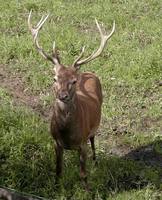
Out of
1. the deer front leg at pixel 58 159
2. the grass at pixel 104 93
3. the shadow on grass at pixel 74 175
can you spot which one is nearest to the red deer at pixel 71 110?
the deer front leg at pixel 58 159

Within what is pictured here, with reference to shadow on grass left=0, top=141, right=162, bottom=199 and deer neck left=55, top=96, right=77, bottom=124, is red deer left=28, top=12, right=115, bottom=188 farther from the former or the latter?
shadow on grass left=0, top=141, right=162, bottom=199

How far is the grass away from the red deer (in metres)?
0.40

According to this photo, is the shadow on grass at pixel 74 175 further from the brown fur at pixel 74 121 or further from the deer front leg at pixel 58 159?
the brown fur at pixel 74 121

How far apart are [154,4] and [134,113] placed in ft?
16.6

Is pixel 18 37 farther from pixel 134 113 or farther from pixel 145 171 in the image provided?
pixel 145 171

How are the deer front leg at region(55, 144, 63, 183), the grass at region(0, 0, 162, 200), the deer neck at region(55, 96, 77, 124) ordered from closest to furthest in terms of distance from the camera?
the deer neck at region(55, 96, 77, 124), the deer front leg at region(55, 144, 63, 183), the grass at region(0, 0, 162, 200)

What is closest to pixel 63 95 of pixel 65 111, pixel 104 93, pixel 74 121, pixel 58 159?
pixel 65 111

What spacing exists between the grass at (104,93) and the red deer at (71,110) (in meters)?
0.40

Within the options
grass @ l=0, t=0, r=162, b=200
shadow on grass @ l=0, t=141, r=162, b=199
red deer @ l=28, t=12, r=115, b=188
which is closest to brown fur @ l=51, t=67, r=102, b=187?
red deer @ l=28, t=12, r=115, b=188

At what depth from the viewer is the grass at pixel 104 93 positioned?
21.5 ft

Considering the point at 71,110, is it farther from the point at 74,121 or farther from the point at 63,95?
the point at 63,95

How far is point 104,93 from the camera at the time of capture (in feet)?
29.9

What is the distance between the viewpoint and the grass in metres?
6.54

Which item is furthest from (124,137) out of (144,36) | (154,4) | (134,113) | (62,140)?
(154,4)
